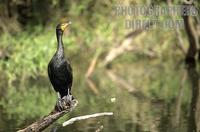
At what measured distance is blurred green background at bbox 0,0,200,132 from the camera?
12.2m

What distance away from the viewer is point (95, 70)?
2208 centimetres

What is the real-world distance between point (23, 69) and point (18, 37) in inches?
130

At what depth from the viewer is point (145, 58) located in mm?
25938

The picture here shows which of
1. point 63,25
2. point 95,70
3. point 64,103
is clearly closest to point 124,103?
point 63,25

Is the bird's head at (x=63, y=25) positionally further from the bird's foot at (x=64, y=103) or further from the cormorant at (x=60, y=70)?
the bird's foot at (x=64, y=103)

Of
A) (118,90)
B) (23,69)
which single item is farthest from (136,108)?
(23,69)

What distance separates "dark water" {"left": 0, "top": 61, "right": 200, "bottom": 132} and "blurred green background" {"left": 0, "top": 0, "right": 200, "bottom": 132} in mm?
18

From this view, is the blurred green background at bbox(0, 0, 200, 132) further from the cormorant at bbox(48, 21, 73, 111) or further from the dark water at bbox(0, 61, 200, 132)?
the cormorant at bbox(48, 21, 73, 111)

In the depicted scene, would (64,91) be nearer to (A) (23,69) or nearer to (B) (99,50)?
(A) (23,69)

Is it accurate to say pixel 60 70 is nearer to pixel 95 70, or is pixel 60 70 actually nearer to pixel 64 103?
pixel 64 103

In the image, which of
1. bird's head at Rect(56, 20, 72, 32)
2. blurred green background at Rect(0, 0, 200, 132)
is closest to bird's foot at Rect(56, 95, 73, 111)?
bird's head at Rect(56, 20, 72, 32)

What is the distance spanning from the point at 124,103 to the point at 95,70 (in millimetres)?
8011

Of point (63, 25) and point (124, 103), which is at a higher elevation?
point (63, 25)

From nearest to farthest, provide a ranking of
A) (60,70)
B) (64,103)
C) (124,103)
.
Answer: (64,103)
(60,70)
(124,103)
